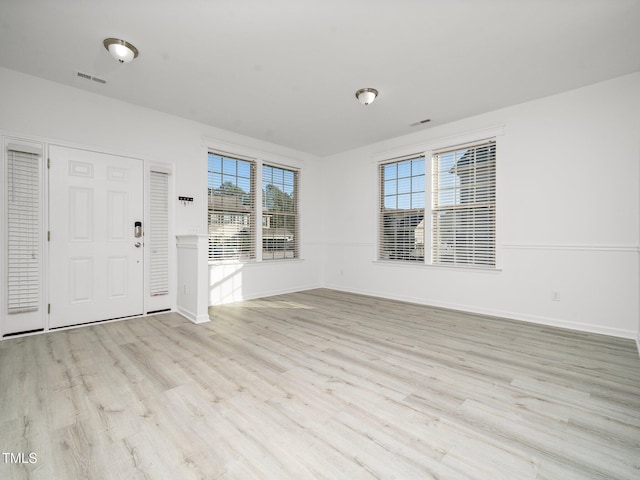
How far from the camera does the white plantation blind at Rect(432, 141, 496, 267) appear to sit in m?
4.21

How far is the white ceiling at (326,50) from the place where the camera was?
7.70ft

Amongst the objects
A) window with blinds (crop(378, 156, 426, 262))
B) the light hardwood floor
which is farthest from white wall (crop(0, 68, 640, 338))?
the light hardwood floor

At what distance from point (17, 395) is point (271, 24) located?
3285mm

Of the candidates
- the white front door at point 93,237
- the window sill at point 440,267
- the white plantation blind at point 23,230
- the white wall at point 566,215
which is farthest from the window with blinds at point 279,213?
the white plantation blind at point 23,230

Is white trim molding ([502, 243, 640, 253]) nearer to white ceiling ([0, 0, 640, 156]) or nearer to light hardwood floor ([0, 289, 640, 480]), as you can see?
light hardwood floor ([0, 289, 640, 480])

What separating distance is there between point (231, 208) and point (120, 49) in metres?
2.61

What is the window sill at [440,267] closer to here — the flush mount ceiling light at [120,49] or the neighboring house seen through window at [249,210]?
the neighboring house seen through window at [249,210]

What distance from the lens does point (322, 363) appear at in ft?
8.38

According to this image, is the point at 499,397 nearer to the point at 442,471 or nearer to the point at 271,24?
the point at 442,471

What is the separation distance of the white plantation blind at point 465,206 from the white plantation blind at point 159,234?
400 cm

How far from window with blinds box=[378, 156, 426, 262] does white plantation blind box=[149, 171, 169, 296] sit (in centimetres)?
354

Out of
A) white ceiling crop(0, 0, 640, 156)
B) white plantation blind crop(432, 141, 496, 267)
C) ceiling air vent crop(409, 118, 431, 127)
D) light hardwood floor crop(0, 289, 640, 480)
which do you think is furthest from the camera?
ceiling air vent crop(409, 118, 431, 127)

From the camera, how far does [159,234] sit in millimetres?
4141

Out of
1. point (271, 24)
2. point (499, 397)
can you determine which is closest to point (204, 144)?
point (271, 24)
